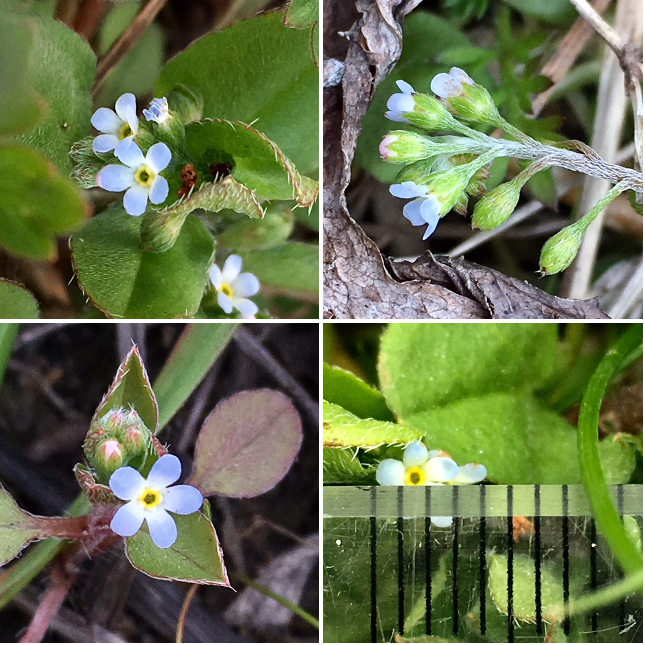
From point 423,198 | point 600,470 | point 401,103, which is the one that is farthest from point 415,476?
point 401,103

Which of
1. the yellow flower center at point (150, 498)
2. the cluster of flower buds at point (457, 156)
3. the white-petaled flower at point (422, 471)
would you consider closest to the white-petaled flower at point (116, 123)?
the cluster of flower buds at point (457, 156)

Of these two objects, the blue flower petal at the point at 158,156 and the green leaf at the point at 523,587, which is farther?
the green leaf at the point at 523,587

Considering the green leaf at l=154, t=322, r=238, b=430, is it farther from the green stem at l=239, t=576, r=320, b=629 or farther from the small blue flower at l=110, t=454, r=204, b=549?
the green stem at l=239, t=576, r=320, b=629

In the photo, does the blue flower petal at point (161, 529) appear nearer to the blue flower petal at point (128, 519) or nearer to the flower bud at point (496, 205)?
the blue flower petal at point (128, 519)

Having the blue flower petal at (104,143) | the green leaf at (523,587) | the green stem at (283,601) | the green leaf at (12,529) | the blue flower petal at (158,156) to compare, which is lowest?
the green stem at (283,601)

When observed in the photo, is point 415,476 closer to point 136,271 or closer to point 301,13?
point 136,271
